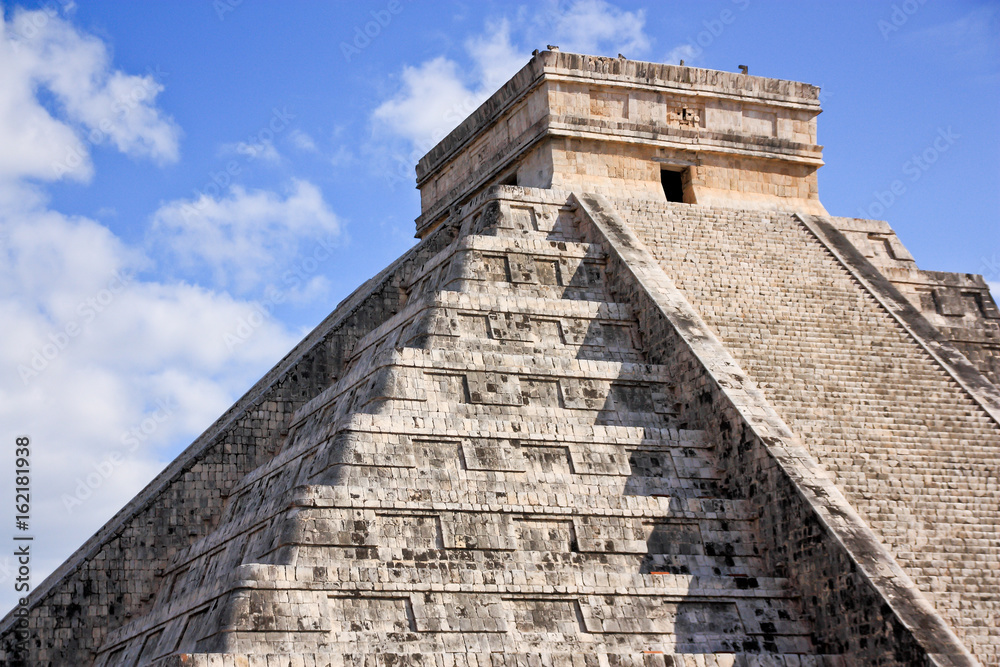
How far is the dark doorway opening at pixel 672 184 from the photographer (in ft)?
64.6

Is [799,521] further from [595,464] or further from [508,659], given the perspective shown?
[508,659]

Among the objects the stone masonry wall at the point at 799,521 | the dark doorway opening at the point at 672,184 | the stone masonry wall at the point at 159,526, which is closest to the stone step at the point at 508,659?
the stone masonry wall at the point at 799,521

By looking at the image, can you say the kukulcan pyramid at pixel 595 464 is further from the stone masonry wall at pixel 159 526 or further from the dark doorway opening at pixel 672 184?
the dark doorway opening at pixel 672 184

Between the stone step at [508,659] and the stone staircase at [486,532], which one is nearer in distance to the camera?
the stone step at [508,659]

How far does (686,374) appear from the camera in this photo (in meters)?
14.5

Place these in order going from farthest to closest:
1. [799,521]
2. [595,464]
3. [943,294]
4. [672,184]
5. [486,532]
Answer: [672,184], [943,294], [595,464], [799,521], [486,532]

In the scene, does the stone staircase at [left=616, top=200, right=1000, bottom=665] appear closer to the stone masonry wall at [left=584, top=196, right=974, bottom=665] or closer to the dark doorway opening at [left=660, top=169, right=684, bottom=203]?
the stone masonry wall at [left=584, top=196, right=974, bottom=665]

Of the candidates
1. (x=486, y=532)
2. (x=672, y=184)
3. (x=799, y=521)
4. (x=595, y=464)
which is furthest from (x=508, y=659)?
(x=672, y=184)

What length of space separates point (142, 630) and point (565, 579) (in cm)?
451

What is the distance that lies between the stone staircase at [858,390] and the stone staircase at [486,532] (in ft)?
4.04

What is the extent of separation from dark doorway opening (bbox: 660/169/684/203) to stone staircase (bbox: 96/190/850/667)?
508cm

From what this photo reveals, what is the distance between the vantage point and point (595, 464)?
13.4 metres

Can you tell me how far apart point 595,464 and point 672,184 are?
756cm

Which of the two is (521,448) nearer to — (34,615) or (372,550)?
(372,550)
